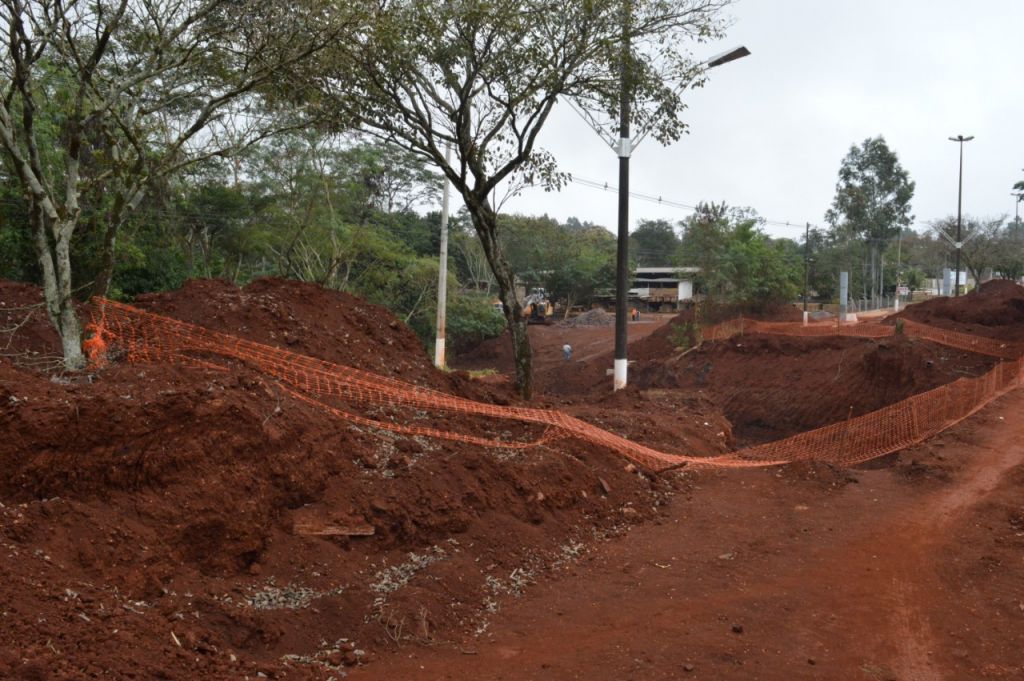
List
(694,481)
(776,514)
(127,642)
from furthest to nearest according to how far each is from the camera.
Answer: (694,481), (776,514), (127,642)

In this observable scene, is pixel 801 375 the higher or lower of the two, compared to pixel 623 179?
lower

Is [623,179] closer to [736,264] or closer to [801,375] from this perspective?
[801,375]

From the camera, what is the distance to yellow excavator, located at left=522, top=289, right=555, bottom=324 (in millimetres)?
44641

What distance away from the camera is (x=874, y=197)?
49031mm

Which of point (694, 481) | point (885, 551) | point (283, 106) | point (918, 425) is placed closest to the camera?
point (885, 551)

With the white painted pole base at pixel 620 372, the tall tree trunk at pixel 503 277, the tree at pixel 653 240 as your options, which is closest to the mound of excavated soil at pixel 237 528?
the tall tree trunk at pixel 503 277

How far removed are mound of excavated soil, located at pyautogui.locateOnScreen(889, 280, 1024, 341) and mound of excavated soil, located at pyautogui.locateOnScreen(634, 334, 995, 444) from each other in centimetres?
373

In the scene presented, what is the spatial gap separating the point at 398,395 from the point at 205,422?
344 cm

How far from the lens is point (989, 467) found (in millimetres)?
10289

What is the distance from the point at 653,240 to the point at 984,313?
40.8 meters

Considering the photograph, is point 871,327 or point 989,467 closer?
point 989,467

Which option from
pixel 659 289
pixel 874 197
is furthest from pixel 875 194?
pixel 659 289

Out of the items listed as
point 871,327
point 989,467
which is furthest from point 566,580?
point 871,327

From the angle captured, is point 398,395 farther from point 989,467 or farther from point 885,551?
point 989,467
